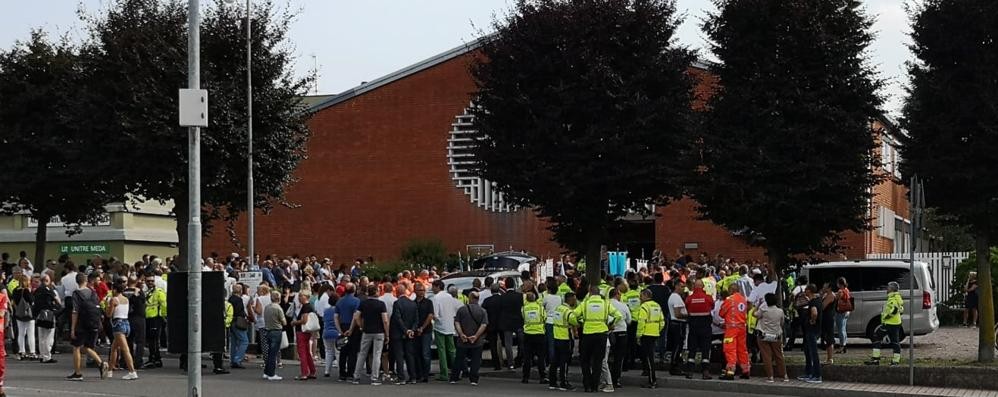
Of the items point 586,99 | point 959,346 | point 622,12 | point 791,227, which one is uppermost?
point 622,12

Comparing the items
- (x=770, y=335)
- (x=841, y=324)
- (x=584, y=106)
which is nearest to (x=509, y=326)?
(x=770, y=335)

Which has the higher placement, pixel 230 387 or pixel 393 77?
pixel 393 77

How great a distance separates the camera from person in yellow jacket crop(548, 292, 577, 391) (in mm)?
19969

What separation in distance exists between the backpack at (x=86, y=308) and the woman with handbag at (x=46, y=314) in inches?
118

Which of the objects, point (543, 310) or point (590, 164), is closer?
point (543, 310)

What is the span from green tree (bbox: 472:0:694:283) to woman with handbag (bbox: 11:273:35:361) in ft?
30.4

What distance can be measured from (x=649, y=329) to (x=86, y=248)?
39.6m

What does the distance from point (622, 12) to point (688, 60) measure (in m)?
1.64

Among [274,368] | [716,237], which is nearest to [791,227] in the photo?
[274,368]

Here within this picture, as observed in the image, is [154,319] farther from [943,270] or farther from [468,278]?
[943,270]

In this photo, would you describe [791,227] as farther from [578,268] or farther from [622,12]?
[578,268]

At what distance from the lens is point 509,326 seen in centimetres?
2227

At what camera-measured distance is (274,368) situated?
2136 centimetres

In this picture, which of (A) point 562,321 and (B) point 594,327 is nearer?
(B) point 594,327
